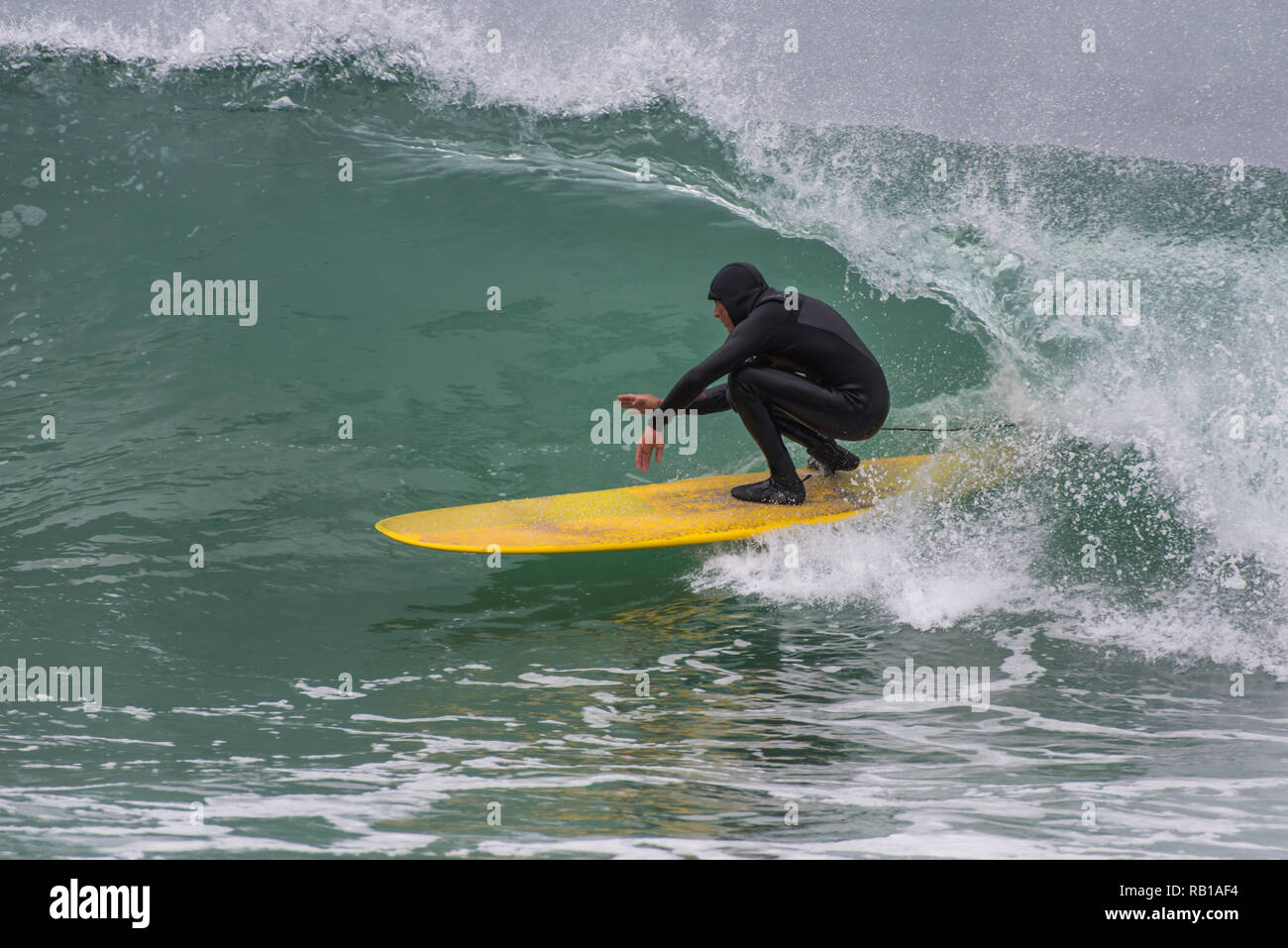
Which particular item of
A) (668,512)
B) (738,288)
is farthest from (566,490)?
(738,288)

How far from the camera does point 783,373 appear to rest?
5070mm

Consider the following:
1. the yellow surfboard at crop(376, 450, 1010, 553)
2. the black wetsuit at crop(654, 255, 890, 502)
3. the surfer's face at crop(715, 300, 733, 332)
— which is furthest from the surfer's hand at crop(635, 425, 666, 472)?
the surfer's face at crop(715, 300, 733, 332)

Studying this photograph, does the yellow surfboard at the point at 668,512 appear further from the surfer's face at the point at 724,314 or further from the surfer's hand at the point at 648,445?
the surfer's face at the point at 724,314

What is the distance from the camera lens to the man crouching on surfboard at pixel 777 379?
488 cm

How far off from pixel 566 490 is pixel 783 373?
1710 mm

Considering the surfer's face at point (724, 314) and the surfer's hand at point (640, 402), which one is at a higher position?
the surfer's face at point (724, 314)

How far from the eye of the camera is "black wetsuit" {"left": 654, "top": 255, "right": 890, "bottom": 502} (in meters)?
4.88

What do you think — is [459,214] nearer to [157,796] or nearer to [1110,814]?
[157,796]

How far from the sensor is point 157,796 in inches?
110

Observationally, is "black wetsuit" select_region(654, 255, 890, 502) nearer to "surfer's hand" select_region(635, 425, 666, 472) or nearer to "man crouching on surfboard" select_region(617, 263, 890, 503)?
"man crouching on surfboard" select_region(617, 263, 890, 503)

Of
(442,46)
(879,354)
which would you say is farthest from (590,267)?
(442,46)

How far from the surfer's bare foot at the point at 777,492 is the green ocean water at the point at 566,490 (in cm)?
24

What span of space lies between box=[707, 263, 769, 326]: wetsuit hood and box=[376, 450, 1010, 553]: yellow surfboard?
97 cm

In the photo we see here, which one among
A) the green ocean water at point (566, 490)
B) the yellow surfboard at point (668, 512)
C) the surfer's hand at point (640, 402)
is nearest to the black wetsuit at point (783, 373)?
the surfer's hand at point (640, 402)
